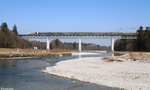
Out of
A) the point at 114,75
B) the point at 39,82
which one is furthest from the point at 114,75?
the point at 39,82

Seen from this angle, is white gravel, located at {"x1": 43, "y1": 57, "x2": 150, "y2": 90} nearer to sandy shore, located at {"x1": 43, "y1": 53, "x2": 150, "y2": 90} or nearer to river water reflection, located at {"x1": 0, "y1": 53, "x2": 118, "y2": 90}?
sandy shore, located at {"x1": 43, "y1": 53, "x2": 150, "y2": 90}

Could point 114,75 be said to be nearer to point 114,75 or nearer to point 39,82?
point 114,75

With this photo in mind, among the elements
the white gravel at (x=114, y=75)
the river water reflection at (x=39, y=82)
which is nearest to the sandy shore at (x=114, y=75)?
the white gravel at (x=114, y=75)

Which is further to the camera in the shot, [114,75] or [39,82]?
[114,75]

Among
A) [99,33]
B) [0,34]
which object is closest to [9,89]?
[0,34]

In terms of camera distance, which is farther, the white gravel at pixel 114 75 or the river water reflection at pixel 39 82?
the white gravel at pixel 114 75

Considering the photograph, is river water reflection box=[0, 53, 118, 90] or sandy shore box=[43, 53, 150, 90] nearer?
river water reflection box=[0, 53, 118, 90]

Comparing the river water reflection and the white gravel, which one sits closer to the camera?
the river water reflection

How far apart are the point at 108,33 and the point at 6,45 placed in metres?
A: 68.0

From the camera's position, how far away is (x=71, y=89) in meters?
13.0

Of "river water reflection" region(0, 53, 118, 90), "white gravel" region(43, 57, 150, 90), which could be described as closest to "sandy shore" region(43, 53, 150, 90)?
"white gravel" region(43, 57, 150, 90)

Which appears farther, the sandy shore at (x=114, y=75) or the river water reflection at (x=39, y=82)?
the sandy shore at (x=114, y=75)

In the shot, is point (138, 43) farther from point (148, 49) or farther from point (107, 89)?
point (107, 89)

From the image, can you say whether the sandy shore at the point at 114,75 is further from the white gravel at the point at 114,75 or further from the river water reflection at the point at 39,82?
the river water reflection at the point at 39,82
